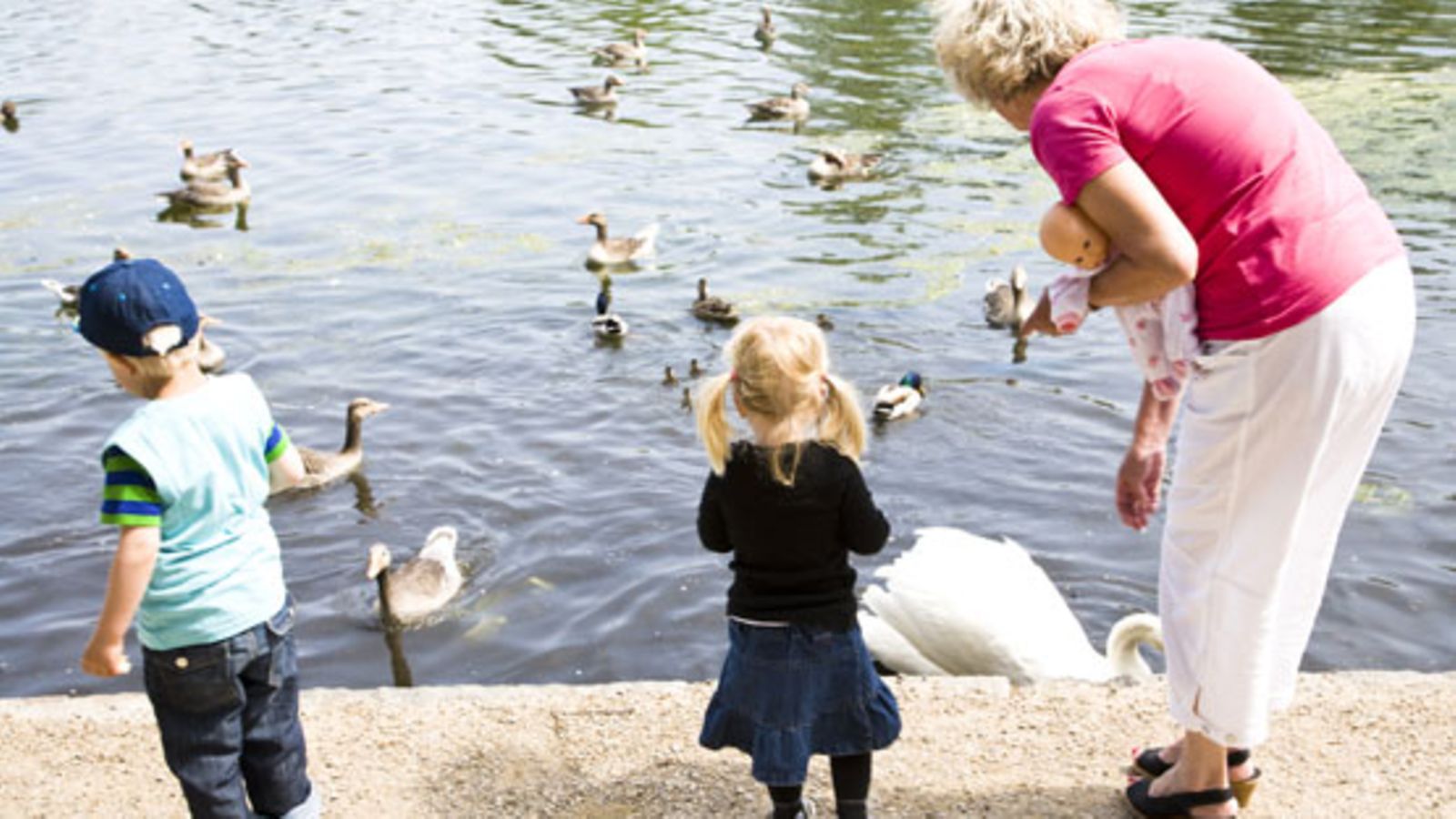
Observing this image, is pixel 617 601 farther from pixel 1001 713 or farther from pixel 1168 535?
pixel 1168 535

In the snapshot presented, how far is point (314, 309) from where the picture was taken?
13.6 metres

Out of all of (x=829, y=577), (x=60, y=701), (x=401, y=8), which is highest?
(x=829, y=577)

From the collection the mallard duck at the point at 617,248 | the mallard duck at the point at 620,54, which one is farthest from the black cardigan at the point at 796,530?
the mallard duck at the point at 620,54

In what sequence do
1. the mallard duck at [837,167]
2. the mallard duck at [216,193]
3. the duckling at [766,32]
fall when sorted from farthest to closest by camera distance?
the duckling at [766,32] → the mallard duck at [837,167] → the mallard duck at [216,193]

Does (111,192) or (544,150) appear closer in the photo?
(111,192)

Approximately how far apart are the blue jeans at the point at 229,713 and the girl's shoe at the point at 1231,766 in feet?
7.69

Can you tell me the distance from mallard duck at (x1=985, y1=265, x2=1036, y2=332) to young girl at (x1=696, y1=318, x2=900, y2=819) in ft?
29.8

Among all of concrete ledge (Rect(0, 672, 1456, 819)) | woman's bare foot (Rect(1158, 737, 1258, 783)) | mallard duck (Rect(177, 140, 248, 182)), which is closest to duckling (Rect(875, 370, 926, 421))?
concrete ledge (Rect(0, 672, 1456, 819))

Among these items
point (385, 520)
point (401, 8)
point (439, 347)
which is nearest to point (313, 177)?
point (439, 347)

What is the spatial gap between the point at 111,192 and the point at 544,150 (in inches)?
196

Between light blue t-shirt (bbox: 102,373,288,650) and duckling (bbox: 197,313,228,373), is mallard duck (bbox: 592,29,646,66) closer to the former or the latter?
duckling (bbox: 197,313,228,373)

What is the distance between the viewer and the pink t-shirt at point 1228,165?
357 centimetres

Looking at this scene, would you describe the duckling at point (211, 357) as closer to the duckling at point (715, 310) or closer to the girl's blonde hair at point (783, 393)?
the duckling at point (715, 310)

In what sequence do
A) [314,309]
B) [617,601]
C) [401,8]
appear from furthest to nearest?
[401,8], [314,309], [617,601]
